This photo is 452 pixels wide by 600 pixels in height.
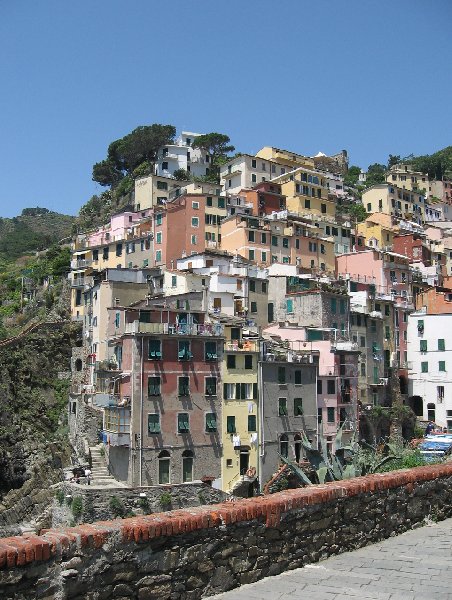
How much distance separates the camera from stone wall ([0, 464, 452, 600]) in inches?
269

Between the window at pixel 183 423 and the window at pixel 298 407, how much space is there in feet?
30.2

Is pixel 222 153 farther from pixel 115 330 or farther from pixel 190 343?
pixel 190 343

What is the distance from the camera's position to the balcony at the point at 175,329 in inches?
1831

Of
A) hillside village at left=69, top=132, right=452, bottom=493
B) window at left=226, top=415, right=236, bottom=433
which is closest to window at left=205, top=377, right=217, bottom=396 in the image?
hillside village at left=69, top=132, right=452, bottom=493

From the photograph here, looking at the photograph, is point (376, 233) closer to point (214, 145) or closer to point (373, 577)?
point (214, 145)

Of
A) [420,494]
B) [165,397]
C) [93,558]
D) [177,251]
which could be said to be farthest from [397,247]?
[93,558]

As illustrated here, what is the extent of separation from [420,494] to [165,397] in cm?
3518

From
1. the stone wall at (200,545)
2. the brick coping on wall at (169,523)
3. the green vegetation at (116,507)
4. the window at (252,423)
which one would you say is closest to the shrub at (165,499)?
the green vegetation at (116,507)

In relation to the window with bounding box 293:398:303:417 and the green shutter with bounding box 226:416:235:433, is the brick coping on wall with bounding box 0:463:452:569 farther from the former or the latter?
the window with bounding box 293:398:303:417

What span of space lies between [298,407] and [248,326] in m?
7.82

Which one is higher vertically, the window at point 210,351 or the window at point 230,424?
the window at point 210,351

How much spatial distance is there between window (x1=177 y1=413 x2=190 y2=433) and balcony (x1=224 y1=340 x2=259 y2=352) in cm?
602

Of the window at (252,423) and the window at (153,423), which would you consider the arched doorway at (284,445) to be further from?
the window at (153,423)

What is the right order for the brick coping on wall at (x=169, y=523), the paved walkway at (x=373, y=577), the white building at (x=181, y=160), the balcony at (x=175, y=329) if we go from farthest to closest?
the white building at (x=181, y=160)
the balcony at (x=175, y=329)
the paved walkway at (x=373, y=577)
the brick coping on wall at (x=169, y=523)
